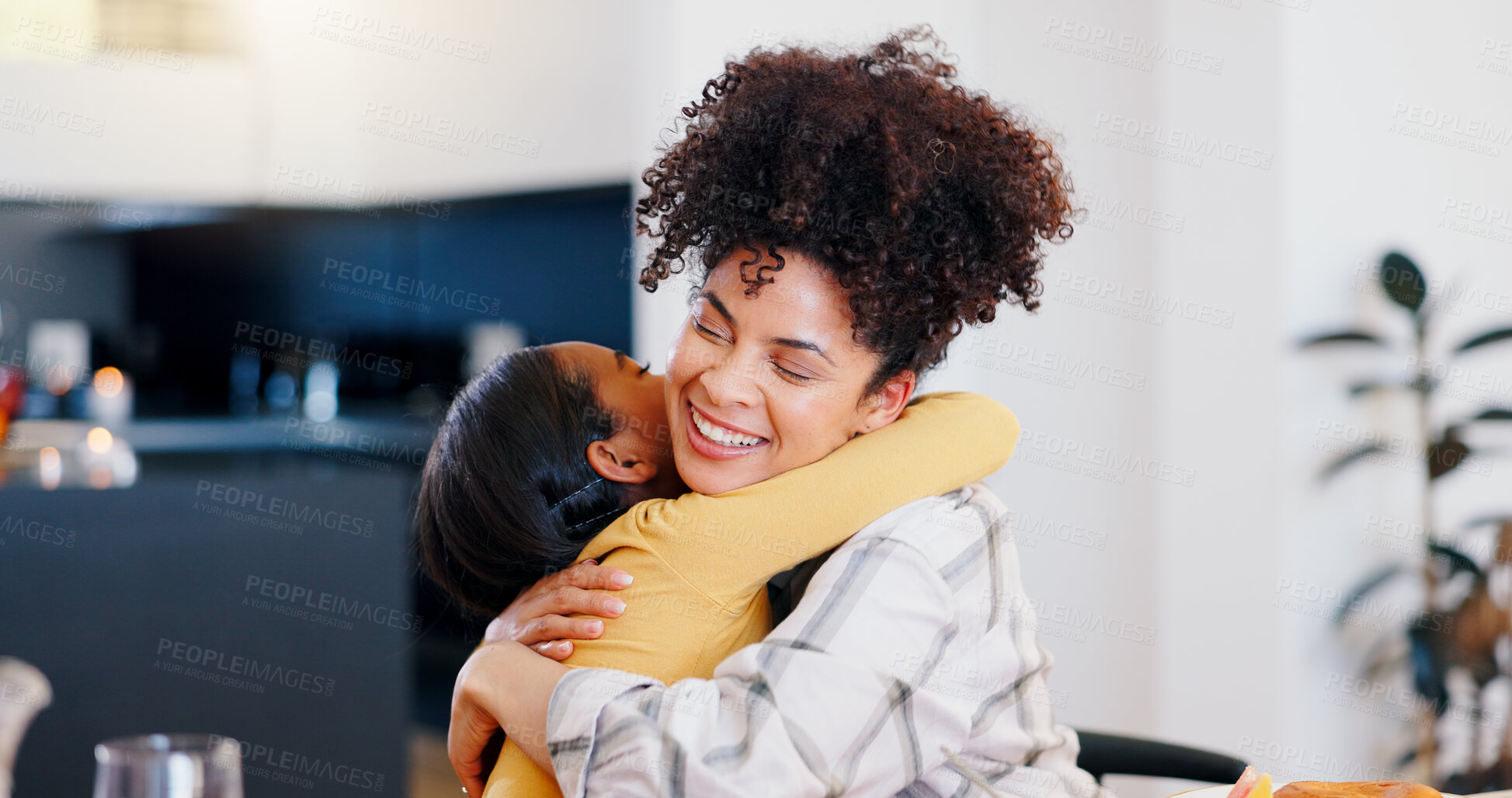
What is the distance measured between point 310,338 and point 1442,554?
382 centimetres

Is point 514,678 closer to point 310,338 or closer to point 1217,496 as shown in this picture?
point 1217,496

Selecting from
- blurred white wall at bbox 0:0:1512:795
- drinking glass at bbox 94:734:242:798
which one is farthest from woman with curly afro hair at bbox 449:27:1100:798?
blurred white wall at bbox 0:0:1512:795

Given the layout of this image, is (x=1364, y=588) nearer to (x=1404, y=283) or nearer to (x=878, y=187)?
(x=1404, y=283)

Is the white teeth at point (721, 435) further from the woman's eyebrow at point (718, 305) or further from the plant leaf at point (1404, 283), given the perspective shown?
the plant leaf at point (1404, 283)

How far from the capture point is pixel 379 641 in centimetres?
239

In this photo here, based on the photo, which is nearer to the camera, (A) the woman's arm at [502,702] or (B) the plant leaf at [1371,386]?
(A) the woman's arm at [502,702]

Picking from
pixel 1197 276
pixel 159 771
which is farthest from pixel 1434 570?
pixel 159 771

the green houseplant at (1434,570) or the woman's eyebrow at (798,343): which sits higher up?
the woman's eyebrow at (798,343)

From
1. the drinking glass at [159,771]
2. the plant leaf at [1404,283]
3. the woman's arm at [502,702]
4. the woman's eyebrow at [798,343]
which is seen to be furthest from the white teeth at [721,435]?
the plant leaf at [1404,283]

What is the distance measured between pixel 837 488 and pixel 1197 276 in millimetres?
2059

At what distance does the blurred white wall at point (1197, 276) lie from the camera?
A: 268 centimetres

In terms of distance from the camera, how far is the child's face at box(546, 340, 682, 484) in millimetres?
1260

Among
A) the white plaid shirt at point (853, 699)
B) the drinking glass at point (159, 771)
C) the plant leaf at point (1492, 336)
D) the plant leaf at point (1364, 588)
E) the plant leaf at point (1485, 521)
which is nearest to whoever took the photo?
the drinking glass at point (159, 771)

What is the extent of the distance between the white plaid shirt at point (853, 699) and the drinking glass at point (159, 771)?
334 millimetres
